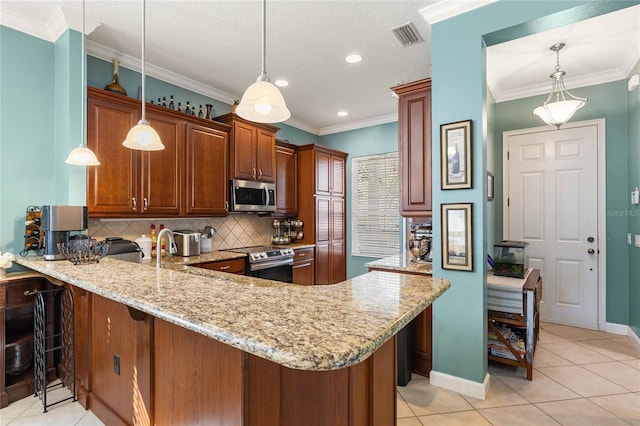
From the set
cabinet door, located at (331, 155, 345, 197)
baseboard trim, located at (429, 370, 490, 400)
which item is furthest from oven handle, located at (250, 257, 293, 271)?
baseboard trim, located at (429, 370, 490, 400)

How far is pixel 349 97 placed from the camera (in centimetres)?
428

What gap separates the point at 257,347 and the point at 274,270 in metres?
3.22

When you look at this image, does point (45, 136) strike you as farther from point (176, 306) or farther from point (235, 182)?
point (176, 306)

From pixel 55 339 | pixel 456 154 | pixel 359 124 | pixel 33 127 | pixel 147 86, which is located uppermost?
pixel 359 124

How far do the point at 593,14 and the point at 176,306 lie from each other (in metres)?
2.89

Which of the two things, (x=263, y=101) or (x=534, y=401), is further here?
(x=534, y=401)

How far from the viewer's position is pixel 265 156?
425 cm

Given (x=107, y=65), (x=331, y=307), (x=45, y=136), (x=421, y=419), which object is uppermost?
(x=107, y=65)

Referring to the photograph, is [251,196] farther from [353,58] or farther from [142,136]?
[142,136]

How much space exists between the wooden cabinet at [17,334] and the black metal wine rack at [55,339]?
0.08 m

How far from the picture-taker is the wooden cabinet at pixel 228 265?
3202 millimetres

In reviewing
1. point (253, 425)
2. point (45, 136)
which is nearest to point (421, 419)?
point (253, 425)

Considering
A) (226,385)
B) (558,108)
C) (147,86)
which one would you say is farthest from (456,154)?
(147,86)

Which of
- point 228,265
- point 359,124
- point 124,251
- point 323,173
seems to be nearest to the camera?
point 124,251
